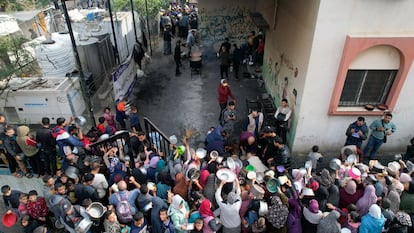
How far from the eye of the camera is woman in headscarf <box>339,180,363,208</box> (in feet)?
16.0

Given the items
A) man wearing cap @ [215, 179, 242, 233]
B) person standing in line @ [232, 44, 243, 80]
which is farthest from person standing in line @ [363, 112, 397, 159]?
person standing in line @ [232, 44, 243, 80]

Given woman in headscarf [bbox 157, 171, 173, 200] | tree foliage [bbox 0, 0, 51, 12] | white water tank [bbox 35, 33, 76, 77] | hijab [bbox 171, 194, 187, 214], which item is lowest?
woman in headscarf [bbox 157, 171, 173, 200]

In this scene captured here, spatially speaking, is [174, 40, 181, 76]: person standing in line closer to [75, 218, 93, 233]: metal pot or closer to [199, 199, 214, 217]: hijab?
[199, 199, 214, 217]: hijab

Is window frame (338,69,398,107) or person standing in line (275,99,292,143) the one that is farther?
person standing in line (275,99,292,143)

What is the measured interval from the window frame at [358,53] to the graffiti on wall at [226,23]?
962 centimetres

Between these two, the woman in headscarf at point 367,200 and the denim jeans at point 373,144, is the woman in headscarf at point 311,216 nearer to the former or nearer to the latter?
the woman in headscarf at point 367,200

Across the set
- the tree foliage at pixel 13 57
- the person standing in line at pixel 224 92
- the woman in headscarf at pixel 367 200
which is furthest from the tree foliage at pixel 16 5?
the woman in headscarf at pixel 367 200

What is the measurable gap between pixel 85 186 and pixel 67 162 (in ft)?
3.62

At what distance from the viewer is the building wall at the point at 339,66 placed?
5859 mm

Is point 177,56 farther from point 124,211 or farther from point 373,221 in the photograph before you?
point 373,221

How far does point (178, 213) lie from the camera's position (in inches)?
177

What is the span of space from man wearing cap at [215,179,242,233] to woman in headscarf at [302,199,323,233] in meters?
1.05

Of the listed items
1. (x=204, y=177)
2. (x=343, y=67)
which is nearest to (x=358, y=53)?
(x=343, y=67)

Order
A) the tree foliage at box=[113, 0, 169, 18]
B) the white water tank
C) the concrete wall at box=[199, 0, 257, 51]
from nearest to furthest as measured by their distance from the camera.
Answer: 1. the white water tank
2. the concrete wall at box=[199, 0, 257, 51]
3. the tree foliage at box=[113, 0, 169, 18]
